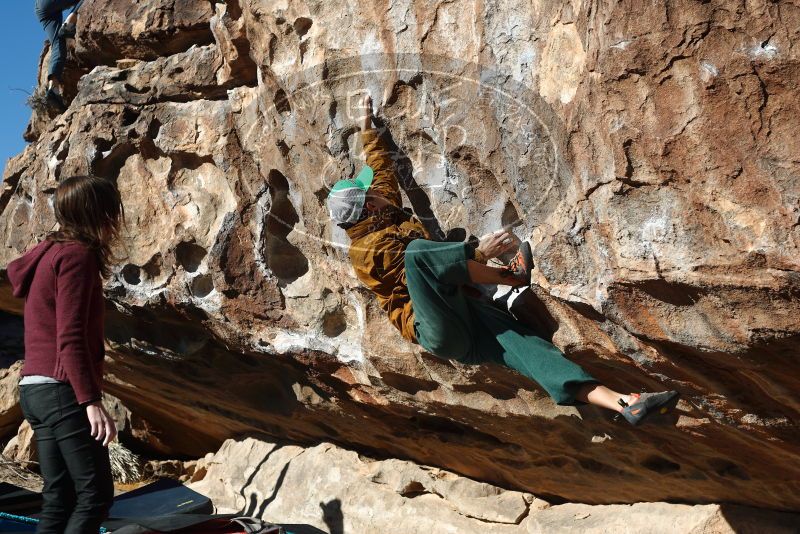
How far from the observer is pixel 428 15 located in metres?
3.10

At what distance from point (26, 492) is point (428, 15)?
344 cm

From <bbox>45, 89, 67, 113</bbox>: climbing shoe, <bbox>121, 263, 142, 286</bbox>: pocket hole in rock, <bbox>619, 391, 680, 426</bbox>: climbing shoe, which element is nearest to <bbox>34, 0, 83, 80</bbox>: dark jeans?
<bbox>45, 89, 67, 113</bbox>: climbing shoe

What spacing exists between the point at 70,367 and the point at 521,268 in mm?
1432

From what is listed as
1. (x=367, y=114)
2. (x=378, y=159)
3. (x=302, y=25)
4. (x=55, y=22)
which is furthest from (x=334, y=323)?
(x=55, y=22)

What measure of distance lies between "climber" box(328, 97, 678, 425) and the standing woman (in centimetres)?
104

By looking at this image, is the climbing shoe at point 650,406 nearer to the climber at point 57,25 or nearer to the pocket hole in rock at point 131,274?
the pocket hole in rock at point 131,274

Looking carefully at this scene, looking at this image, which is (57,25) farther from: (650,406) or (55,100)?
(650,406)

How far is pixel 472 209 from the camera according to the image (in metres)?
3.20

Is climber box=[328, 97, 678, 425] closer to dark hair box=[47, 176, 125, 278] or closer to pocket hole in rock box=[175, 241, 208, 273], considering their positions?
dark hair box=[47, 176, 125, 278]

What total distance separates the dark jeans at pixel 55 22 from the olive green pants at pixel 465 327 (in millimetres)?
3260

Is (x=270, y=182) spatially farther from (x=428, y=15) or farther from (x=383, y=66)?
(x=428, y=15)

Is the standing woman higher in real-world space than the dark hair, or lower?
lower

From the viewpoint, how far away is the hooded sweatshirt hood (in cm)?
240

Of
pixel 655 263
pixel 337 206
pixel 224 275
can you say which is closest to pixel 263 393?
pixel 224 275
